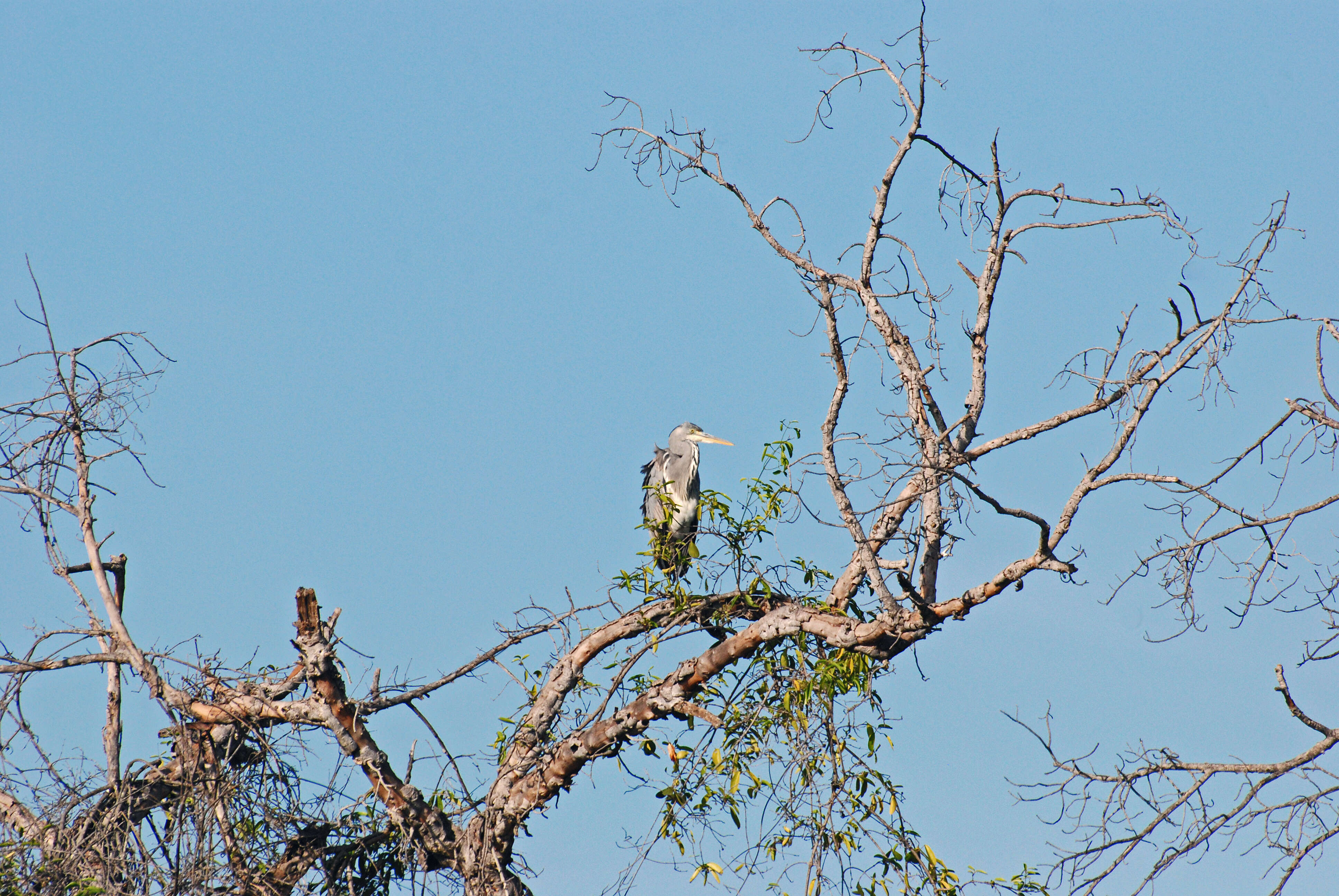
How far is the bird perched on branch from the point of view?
22.2ft

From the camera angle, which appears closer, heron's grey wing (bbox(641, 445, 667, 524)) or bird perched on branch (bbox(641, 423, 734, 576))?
bird perched on branch (bbox(641, 423, 734, 576))

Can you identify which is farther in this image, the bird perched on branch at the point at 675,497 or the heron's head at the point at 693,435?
the heron's head at the point at 693,435

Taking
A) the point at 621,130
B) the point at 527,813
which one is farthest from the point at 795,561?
the point at 621,130

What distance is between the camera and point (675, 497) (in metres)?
9.36

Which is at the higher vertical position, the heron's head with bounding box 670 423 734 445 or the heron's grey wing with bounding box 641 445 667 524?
the heron's head with bounding box 670 423 734 445

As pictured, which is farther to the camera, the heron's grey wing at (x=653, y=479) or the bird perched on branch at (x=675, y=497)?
the heron's grey wing at (x=653, y=479)

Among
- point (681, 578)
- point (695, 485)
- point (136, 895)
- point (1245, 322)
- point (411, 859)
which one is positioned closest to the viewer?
point (1245, 322)

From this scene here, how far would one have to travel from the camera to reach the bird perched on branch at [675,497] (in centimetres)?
676

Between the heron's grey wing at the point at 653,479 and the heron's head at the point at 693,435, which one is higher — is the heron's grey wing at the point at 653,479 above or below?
below

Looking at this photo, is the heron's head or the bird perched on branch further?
the heron's head

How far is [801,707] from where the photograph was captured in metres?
5.62

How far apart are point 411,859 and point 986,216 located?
4171mm

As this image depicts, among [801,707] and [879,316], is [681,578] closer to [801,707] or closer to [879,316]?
[801,707]

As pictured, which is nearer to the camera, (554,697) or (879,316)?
(879,316)
